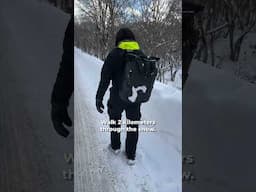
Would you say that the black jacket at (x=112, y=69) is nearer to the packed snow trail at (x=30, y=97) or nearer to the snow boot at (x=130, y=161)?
the packed snow trail at (x=30, y=97)

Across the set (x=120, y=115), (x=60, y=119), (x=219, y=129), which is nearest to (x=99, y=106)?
(x=120, y=115)

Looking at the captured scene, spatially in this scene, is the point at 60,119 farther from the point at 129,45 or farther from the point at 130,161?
the point at 129,45

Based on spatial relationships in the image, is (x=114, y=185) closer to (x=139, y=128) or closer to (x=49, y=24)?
(x=139, y=128)

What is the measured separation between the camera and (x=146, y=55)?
308 cm

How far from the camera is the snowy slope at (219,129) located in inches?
125

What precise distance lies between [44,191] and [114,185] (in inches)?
17.5

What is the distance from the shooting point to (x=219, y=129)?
321cm

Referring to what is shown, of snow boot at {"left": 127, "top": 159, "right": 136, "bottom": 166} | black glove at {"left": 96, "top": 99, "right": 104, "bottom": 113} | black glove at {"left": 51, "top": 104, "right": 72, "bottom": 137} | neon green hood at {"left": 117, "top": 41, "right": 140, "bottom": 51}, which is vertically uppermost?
neon green hood at {"left": 117, "top": 41, "right": 140, "bottom": 51}

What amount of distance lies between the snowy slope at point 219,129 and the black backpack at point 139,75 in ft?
0.80

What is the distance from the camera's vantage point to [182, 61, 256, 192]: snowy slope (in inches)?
125

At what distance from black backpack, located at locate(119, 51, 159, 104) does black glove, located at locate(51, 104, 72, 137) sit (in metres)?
0.40

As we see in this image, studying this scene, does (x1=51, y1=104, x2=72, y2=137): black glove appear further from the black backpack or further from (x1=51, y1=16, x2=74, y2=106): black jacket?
the black backpack

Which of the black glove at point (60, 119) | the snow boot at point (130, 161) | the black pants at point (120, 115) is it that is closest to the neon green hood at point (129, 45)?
the black pants at point (120, 115)

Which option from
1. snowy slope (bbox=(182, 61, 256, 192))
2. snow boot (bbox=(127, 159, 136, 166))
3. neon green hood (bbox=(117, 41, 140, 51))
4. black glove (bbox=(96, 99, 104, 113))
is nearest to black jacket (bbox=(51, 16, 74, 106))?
black glove (bbox=(96, 99, 104, 113))
